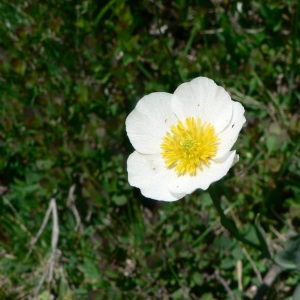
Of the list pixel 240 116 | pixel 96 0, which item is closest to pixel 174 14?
pixel 96 0

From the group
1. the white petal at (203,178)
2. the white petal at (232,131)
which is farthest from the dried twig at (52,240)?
the white petal at (232,131)

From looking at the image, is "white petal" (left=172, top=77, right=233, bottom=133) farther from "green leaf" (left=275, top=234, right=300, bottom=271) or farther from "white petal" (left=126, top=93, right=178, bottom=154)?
"green leaf" (left=275, top=234, right=300, bottom=271)

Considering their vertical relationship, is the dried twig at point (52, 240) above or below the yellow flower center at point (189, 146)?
below

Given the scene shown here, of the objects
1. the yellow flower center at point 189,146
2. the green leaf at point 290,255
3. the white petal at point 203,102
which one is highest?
the white petal at point 203,102

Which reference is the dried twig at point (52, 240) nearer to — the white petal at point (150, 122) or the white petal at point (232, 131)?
the white petal at point (150, 122)

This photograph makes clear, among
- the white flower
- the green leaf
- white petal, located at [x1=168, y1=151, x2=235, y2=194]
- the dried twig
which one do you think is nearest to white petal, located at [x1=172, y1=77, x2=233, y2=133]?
the white flower

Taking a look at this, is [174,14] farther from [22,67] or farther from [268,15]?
[22,67]
